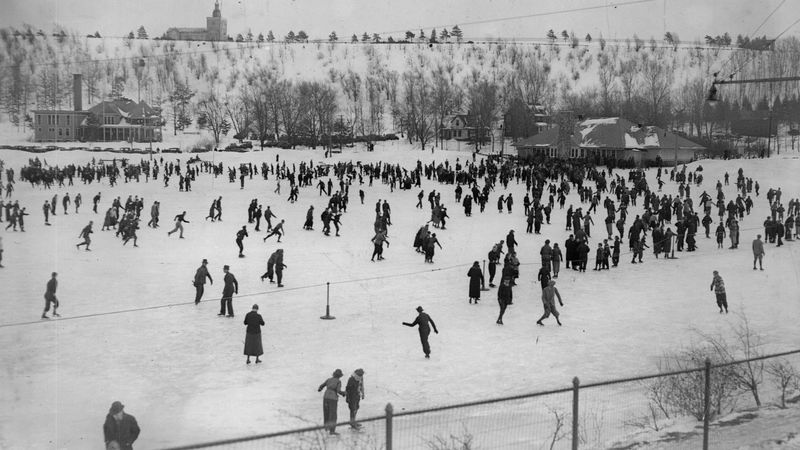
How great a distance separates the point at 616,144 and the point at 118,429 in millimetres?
56738

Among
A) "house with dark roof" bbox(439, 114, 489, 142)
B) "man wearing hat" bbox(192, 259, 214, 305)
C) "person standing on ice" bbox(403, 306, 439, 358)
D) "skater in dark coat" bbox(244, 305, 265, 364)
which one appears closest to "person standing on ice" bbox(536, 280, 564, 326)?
"person standing on ice" bbox(403, 306, 439, 358)

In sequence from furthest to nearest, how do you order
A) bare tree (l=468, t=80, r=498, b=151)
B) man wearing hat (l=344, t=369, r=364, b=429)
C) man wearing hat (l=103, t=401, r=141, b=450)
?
1. bare tree (l=468, t=80, r=498, b=151)
2. man wearing hat (l=344, t=369, r=364, b=429)
3. man wearing hat (l=103, t=401, r=141, b=450)

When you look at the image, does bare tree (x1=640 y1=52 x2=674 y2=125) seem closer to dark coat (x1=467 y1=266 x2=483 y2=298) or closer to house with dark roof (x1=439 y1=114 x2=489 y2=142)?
house with dark roof (x1=439 y1=114 x2=489 y2=142)

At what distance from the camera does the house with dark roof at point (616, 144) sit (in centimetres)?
6038

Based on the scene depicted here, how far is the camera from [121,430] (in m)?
8.60

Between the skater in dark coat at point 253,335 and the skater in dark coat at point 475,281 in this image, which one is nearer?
the skater in dark coat at point 253,335

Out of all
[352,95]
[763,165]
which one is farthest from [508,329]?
[352,95]

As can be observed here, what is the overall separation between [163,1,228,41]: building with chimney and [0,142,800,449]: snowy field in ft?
435

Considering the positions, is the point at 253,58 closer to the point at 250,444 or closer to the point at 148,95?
the point at 148,95

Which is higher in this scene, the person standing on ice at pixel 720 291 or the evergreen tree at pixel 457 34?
the evergreen tree at pixel 457 34

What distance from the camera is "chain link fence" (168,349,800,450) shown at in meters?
8.80

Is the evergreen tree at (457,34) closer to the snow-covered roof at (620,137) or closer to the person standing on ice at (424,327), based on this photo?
the snow-covered roof at (620,137)

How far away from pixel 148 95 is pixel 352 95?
1240 inches

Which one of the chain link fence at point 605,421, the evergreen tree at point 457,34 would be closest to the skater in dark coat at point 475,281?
the chain link fence at point 605,421
